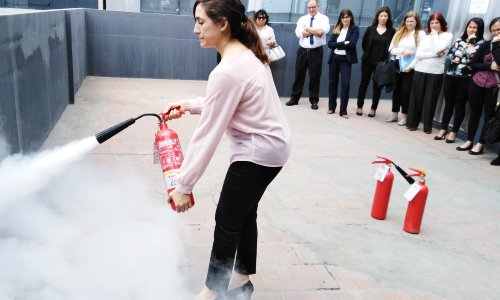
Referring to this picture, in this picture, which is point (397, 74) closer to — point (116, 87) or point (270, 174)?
point (116, 87)

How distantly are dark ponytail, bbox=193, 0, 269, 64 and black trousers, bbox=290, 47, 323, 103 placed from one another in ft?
24.1

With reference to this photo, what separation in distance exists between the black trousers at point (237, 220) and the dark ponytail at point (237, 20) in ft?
1.94

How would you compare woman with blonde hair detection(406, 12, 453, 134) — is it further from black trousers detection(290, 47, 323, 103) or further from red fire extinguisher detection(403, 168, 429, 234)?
red fire extinguisher detection(403, 168, 429, 234)

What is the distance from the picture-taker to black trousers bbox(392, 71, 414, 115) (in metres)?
8.53

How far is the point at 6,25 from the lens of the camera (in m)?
4.24

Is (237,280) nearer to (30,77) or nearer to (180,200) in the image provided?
(180,200)

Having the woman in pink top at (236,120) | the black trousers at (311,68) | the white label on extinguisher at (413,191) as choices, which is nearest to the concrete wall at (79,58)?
the black trousers at (311,68)

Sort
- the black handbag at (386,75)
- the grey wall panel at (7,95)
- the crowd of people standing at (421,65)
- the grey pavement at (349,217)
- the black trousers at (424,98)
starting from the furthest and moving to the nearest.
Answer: the black handbag at (386,75), the black trousers at (424,98), the crowd of people standing at (421,65), the grey wall panel at (7,95), the grey pavement at (349,217)

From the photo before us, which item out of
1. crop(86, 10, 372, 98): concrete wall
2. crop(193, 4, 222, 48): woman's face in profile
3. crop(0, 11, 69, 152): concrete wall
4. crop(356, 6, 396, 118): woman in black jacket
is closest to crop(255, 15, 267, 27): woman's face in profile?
crop(356, 6, 396, 118): woman in black jacket

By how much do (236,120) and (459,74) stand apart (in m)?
5.98

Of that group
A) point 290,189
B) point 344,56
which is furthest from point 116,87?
point 290,189

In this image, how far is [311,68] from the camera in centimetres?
976

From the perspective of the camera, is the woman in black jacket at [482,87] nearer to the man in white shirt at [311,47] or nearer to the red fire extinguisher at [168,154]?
the man in white shirt at [311,47]

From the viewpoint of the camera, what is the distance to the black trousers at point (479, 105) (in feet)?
22.6
